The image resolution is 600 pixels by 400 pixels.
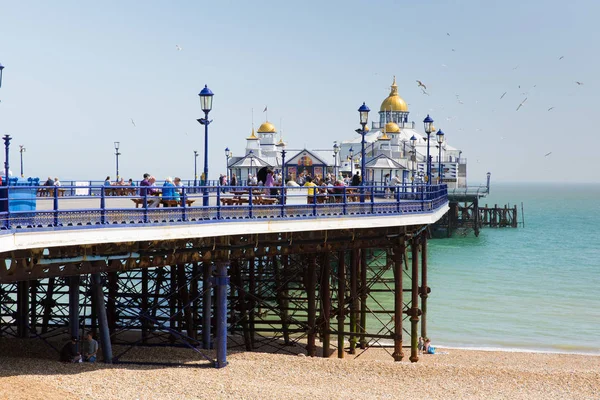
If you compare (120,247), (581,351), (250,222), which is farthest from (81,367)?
(581,351)

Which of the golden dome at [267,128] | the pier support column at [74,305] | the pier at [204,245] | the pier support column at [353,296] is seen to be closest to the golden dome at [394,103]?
the golden dome at [267,128]

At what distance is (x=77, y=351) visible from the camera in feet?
68.2

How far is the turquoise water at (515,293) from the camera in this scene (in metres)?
36.8

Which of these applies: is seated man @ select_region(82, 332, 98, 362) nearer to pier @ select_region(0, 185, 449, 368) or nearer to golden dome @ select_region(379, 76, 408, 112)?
pier @ select_region(0, 185, 449, 368)

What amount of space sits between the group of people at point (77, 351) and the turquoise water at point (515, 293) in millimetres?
16712

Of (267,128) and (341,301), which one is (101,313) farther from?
(267,128)

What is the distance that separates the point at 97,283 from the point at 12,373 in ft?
9.94

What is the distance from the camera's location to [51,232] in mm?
16062

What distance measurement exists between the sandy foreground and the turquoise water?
12463 millimetres

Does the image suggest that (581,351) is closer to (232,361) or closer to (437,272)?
(232,361)

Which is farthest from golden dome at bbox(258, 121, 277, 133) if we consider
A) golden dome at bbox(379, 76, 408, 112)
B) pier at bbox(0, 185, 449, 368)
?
pier at bbox(0, 185, 449, 368)

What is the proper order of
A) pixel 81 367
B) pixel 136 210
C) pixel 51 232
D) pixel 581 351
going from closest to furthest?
1. pixel 51 232
2. pixel 136 210
3. pixel 81 367
4. pixel 581 351

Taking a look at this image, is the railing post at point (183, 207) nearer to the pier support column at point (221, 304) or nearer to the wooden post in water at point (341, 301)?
the pier support column at point (221, 304)

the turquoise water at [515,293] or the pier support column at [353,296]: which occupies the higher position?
the pier support column at [353,296]
